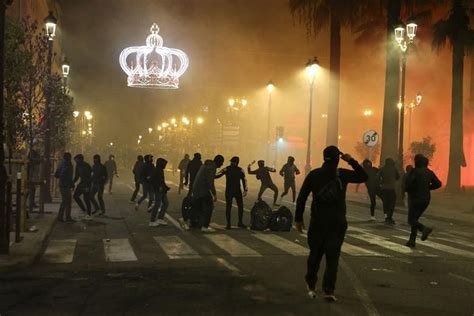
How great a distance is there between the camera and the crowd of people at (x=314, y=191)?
6750mm

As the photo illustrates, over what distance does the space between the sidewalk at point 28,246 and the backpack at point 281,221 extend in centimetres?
482

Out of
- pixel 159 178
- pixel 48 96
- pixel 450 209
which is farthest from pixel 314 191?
pixel 450 209

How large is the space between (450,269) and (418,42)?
2966 cm

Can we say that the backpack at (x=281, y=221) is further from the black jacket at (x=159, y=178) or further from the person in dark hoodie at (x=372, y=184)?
the person in dark hoodie at (x=372, y=184)

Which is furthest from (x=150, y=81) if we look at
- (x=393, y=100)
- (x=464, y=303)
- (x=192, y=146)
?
(x=192, y=146)

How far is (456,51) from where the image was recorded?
31.8 meters

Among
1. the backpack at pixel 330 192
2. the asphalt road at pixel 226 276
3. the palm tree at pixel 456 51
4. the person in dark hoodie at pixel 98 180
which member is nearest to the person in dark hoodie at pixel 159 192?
the asphalt road at pixel 226 276

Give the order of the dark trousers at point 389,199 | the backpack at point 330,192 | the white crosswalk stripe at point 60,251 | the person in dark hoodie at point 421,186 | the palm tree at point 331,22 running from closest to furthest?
the backpack at point 330,192, the white crosswalk stripe at point 60,251, the person in dark hoodie at point 421,186, the dark trousers at point 389,199, the palm tree at point 331,22

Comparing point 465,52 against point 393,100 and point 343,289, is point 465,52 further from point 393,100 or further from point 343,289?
point 343,289

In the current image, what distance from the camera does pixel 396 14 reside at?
24938 mm

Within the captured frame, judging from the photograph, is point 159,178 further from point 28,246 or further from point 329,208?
point 329,208

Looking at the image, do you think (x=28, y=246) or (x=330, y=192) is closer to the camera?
(x=330, y=192)

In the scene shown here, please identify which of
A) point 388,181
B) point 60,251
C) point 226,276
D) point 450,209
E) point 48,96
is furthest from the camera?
point 450,209

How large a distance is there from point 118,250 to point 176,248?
102 centimetres
